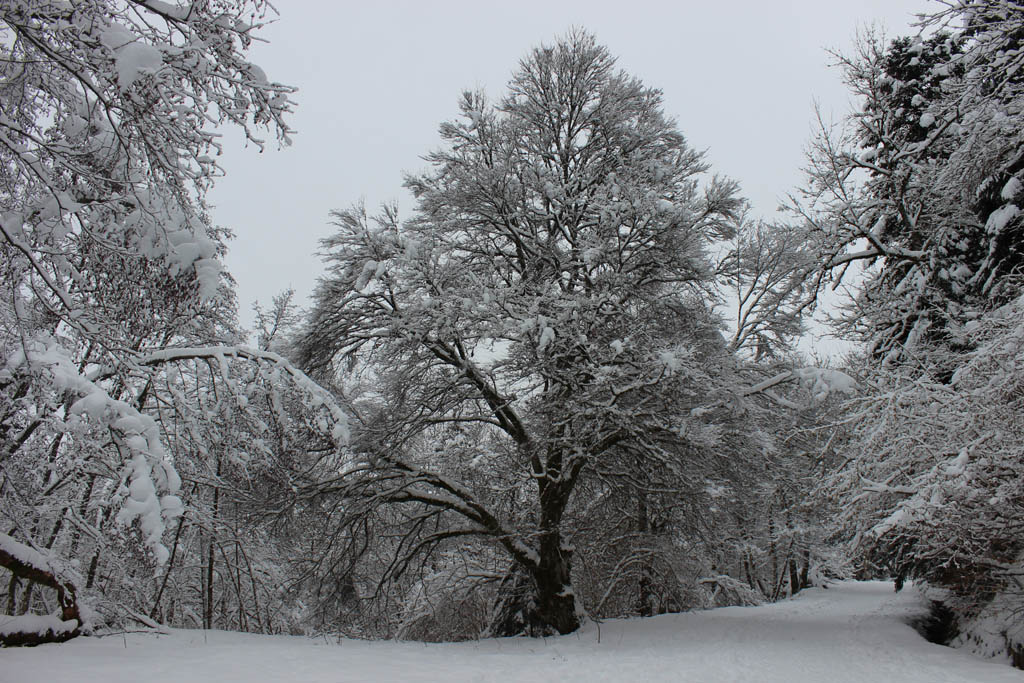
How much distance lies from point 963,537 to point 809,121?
7017 mm

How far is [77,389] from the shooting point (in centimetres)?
455

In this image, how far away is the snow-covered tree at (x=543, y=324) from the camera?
373 inches

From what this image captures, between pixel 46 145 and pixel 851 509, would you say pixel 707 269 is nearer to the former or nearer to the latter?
pixel 851 509

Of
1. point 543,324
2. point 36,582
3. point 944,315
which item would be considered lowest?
point 36,582

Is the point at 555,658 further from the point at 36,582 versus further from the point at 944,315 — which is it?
the point at 944,315

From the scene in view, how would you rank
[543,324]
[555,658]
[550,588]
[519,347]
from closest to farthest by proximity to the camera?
[555,658] < [543,324] < [519,347] < [550,588]

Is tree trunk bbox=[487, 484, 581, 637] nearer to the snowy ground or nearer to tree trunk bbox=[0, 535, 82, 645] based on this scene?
the snowy ground

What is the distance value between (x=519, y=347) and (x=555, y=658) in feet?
14.7

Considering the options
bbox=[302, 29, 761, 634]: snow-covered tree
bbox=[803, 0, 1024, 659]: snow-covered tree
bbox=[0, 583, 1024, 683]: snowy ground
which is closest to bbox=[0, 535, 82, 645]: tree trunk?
bbox=[0, 583, 1024, 683]: snowy ground

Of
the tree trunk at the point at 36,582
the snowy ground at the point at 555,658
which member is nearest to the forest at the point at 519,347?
the tree trunk at the point at 36,582

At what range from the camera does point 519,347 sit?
10148 millimetres

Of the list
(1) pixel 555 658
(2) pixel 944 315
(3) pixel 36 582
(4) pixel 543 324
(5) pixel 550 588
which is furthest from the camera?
(5) pixel 550 588

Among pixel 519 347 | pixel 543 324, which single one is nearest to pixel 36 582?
pixel 543 324

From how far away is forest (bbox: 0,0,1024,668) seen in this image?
473 cm
